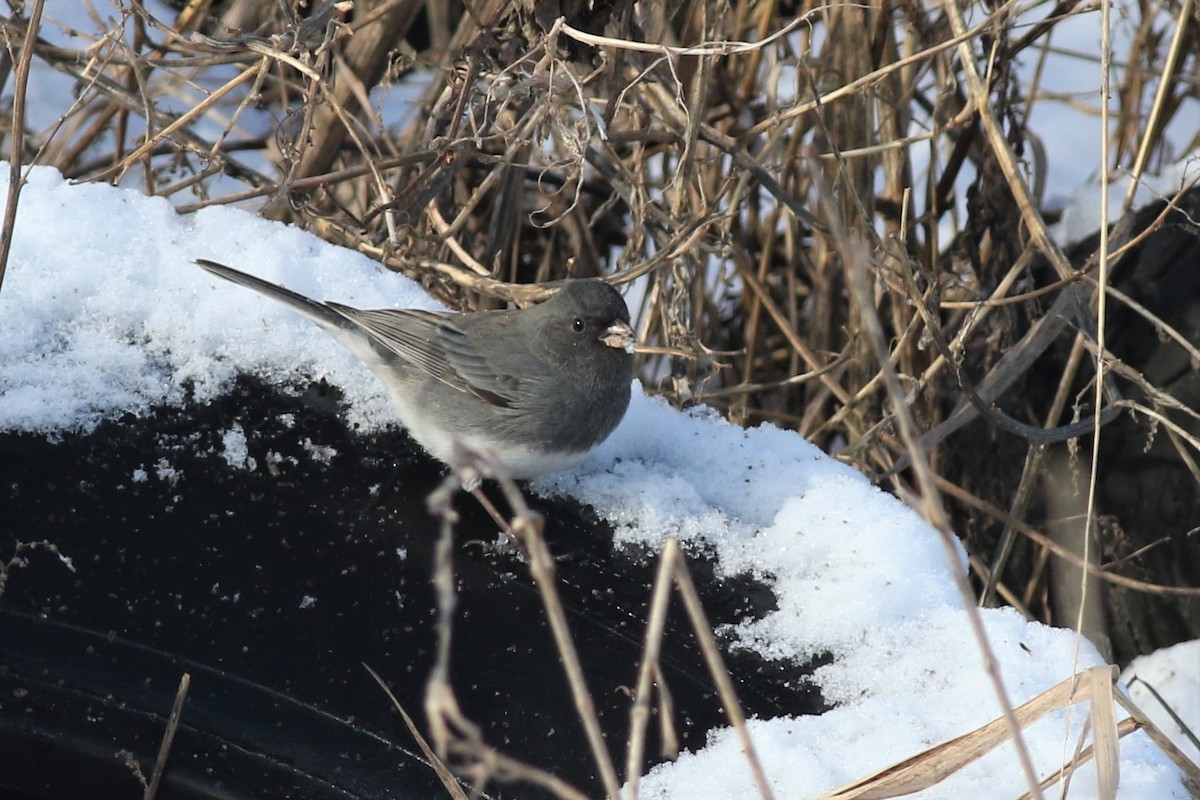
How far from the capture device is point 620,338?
7.92ft

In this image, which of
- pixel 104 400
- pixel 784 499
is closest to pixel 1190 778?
pixel 784 499

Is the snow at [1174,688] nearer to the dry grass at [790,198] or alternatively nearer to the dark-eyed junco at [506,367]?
the dry grass at [790,198]

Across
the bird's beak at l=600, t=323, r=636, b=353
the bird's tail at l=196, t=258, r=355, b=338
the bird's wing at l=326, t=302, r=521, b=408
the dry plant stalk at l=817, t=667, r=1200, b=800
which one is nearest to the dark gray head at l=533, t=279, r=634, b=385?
the bird's beak at l=600, t=323, r=636, b=353

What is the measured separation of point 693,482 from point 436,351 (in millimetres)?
611

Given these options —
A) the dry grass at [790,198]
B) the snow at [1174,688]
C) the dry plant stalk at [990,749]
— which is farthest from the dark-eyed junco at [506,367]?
the snow at [1174,688]

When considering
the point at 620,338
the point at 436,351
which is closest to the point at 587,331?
the point at 620,338

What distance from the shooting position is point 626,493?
7.06ft

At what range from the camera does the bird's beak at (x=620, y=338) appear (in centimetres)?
241

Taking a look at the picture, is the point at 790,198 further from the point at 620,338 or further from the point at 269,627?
the point at 269,627

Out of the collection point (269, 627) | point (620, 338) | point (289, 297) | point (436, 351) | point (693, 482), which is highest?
point (289, 297)

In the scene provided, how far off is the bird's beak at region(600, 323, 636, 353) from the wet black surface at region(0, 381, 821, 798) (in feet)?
1.65

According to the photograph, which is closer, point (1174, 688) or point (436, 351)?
point (436, 351)

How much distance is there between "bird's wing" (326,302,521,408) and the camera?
2365 millimetres

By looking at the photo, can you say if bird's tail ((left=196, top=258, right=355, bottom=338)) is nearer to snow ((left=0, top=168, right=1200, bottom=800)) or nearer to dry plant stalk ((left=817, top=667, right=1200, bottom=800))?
snow ((left=0, top=168, right=1200, bottom=800))
